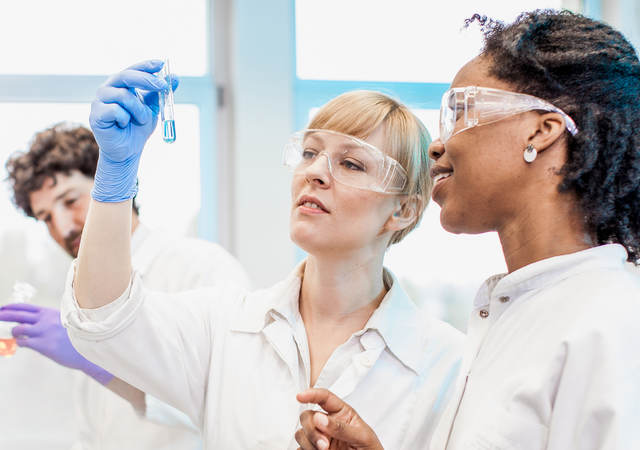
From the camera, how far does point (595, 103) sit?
1.07 meters

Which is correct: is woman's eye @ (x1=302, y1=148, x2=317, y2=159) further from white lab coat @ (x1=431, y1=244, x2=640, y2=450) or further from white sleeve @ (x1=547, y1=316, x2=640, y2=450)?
→ white sleeve @ (x1=547, y1=316, x2=640, y2=450)

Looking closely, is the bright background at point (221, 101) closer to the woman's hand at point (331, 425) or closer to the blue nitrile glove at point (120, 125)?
the blue nitrile glove at point (120, 125)

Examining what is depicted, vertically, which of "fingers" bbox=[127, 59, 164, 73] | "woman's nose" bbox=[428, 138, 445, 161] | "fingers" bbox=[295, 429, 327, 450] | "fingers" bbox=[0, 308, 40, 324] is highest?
"fingers" bbox=[127, 59, 164, 73]

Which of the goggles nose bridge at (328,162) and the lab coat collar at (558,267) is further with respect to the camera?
the goggles nose bridge at (328,162)

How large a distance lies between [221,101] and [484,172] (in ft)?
6.85

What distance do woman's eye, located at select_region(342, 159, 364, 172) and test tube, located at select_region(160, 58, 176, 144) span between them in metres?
0.46

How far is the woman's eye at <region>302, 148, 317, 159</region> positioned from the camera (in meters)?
1.62

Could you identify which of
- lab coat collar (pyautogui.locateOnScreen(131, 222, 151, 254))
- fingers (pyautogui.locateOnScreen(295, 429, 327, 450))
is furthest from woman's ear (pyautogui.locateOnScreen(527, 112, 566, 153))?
lab coat collar (pyautogui.locateOnScreen(131, 222, 151, 254))

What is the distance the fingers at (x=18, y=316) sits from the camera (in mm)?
1903

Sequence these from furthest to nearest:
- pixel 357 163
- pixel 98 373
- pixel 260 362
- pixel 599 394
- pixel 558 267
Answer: pixel 98 373 < pixel 357 163 < pixel 260 362 < pixel 558 267 < pixel 599 394

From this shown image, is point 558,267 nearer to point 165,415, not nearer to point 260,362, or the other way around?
point 260,362

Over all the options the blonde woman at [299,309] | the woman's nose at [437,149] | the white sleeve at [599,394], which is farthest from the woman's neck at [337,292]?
the white sleeve at [599,394]

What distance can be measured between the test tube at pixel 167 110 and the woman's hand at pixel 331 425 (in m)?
0.56

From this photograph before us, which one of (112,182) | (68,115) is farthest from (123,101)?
(68,115)
